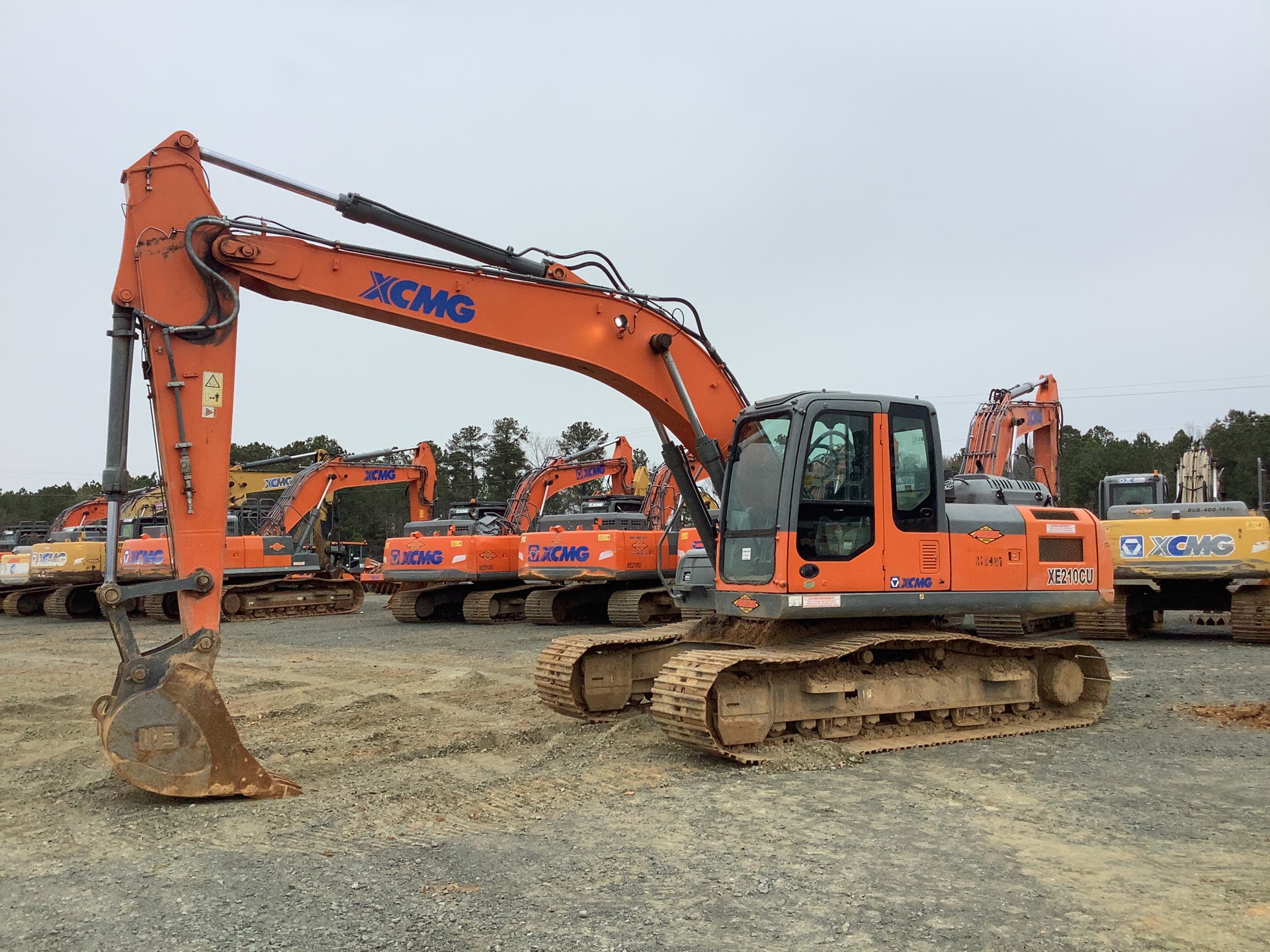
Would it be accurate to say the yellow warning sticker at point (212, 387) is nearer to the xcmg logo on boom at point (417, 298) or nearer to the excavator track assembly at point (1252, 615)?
the xcmg logo on boom at point (417, 298)

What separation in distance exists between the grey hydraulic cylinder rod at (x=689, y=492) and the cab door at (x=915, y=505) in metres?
1.41

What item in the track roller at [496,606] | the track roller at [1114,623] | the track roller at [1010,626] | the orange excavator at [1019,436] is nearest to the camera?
the track roller at [1010,626]

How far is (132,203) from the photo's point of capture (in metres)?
6.54

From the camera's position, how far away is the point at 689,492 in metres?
8.49

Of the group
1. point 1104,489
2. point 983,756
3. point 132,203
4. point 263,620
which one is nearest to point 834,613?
point 983,756

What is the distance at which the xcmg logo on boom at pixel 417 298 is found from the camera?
7164 millimetres

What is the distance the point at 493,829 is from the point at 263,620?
1829cm

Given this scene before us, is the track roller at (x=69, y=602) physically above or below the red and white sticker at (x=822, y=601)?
below

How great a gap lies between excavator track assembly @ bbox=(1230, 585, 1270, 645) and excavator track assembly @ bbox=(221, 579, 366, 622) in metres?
18.2

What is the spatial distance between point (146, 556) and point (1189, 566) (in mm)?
19548

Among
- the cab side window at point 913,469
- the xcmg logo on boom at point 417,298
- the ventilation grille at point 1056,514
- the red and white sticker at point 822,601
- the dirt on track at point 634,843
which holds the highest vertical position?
the xcmg logo on boom at point 417,298

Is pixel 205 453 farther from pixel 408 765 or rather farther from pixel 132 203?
pixel 408 765

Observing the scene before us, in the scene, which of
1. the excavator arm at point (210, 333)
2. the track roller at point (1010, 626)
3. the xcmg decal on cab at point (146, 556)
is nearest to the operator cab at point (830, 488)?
the excavator arm at point (210, 333)

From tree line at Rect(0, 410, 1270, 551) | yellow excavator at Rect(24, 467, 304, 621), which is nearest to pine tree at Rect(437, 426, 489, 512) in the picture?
tree line at Rect(0, 410, 1270, 551)
